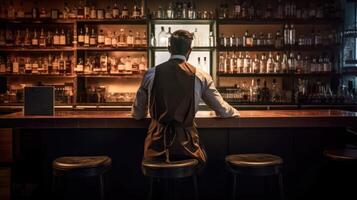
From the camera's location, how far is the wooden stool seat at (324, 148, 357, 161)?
9.12 feet

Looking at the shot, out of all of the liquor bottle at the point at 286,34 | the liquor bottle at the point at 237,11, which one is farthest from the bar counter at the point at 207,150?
the liquor bottle at the point at 237,11

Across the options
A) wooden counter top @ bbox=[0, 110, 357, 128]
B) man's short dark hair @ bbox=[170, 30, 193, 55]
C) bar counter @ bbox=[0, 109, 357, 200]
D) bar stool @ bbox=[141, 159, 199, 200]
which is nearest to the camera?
bar stool @ bbox=[141, 159, 199, 200]

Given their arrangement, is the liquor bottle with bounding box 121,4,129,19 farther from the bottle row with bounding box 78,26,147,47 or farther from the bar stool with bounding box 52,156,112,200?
the bar stool with bounding box 52,156,112,200

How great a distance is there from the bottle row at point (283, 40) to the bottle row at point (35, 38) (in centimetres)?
201

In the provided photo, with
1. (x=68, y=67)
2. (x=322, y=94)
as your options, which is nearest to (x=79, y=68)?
(x=68, y=67)

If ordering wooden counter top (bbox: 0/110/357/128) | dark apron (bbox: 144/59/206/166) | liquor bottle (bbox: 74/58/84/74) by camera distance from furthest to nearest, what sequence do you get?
liquor bottle (bbox: 74/58/84/74), wooden counter top (bbox: 0/110/357/128), dark apron (bbox: 144/59/206/166)

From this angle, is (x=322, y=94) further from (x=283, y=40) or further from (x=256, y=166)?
(x=256, y=166)

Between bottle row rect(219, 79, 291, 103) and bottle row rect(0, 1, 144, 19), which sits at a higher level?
bottle row rect(0, 1, 144, 19)

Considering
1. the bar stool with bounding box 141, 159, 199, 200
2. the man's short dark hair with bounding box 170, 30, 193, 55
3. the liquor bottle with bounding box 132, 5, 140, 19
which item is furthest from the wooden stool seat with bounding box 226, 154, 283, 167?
the liquor bottle with bounding box 132, 5, 140, 19

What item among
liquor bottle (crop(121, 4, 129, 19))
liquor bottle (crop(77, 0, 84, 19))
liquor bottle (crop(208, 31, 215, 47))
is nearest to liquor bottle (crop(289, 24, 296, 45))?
liquor bottle (crop(208, 31, 215, 47))

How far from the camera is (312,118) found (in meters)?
2.98

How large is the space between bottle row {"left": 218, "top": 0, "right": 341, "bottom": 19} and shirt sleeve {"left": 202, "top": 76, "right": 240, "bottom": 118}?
2672 mm

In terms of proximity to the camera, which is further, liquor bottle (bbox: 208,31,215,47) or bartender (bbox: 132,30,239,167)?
liquor bottle (bbox: 208,31,215,47)

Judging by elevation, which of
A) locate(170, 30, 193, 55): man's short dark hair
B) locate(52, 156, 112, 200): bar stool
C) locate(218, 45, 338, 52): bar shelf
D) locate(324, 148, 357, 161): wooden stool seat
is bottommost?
locate(52, 156, 112, 200): bar stool
